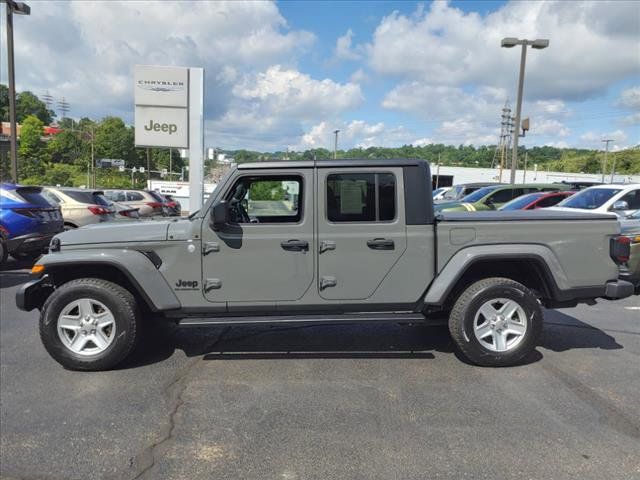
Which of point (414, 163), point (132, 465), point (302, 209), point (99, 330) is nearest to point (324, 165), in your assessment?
point (302, 209)

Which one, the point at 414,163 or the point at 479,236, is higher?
the point at 414,163

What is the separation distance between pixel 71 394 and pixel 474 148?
107m

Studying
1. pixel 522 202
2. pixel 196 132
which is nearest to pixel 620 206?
pixel 522 202

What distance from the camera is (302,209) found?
432 cm

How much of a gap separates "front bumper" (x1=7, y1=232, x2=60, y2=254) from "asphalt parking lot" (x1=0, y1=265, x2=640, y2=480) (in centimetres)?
426

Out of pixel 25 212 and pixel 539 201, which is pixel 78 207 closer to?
pixel 25 212

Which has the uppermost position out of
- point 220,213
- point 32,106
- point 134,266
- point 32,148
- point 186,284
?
point 32,106

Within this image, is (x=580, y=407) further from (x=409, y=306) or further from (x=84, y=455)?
(x=84, y=455)

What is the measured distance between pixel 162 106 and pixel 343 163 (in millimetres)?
7856

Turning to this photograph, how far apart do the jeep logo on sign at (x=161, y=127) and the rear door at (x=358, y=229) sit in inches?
301

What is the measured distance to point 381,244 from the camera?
4.25m

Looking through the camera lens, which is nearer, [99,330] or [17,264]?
[99,330]

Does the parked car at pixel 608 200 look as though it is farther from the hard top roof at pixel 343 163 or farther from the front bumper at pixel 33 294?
the front bumper at pixel 33 294

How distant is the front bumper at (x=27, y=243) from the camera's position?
28.9ft
